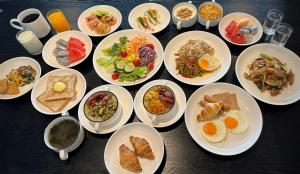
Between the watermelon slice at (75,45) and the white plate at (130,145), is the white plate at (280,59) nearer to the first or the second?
the white plate at (130,145)

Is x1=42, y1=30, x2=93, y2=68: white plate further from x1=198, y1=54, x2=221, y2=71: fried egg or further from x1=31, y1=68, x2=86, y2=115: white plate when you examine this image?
x1=198, y1=54, x2=221, y2=71: fried egg

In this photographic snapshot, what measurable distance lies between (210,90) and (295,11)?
1.38 m

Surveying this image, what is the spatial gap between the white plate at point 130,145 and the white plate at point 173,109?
9 centimetres

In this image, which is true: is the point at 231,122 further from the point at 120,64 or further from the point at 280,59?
the point at 120,64

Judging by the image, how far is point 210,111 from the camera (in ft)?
6.59

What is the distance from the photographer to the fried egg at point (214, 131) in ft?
6.39

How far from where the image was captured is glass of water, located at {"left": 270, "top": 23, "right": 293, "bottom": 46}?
2.38 m

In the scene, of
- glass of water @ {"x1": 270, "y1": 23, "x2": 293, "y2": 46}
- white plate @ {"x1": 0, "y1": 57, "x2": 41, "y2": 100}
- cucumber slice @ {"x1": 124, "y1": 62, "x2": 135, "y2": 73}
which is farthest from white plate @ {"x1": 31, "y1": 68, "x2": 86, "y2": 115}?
glass of water @ {"x1": 270, "y1": 23, "x2": 293, "y2": 46}

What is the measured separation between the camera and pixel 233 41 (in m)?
2.51

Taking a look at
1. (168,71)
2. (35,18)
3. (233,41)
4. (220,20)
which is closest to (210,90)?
(168,71)

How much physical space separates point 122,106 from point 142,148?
1.57 ft

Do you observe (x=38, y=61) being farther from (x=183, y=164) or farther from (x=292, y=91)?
(x=292, y=91)

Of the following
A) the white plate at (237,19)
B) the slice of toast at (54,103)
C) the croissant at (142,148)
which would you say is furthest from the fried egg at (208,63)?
the slice of toast at (54,103)

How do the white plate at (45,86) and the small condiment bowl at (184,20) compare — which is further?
the small condiment bowl at (184,20)
